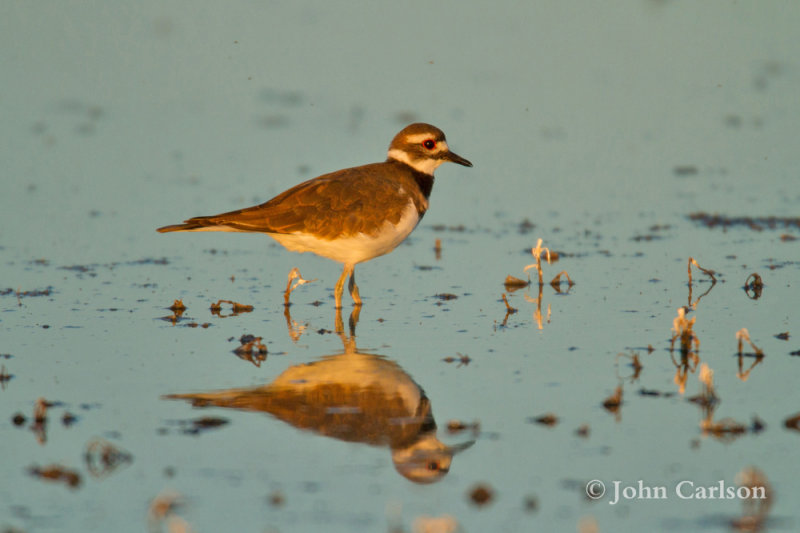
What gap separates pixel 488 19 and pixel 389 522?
59.5ft

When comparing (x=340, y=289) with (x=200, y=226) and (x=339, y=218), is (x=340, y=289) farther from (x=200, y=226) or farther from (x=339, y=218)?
(x=200, y=226)

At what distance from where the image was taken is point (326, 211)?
395 inches

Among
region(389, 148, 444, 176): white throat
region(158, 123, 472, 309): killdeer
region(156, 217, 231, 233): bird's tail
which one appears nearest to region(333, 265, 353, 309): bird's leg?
region(158, 123, 472, 309): killdeer

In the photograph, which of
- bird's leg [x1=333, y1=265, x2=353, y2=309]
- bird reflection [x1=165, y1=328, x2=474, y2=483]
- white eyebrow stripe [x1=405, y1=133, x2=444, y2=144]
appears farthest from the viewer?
white eyebrow stripe [x1=405, y1=133, x2=444, y2=144]

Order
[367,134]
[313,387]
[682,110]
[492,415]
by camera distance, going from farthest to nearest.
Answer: [682,110] < [367,134] < [313,387] < [492,415]

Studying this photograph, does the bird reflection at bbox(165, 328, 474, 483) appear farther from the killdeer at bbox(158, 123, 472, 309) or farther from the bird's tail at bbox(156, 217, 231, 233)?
the bird's tail at bbox(156, 217, 231, 233)

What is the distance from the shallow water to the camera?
609 centimetres

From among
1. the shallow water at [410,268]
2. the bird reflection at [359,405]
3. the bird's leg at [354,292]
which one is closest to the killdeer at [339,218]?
the bird's leg at [354,292]

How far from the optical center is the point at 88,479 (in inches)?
236

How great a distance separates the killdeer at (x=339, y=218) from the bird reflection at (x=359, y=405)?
1.87m

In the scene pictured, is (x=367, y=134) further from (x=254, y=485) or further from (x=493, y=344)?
(x=254, y=485)

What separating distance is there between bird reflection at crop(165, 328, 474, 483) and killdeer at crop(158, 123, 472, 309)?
1872 millimetres

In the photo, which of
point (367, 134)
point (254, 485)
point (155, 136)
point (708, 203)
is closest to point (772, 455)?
point (254, 485)

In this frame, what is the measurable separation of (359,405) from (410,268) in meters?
4.29
